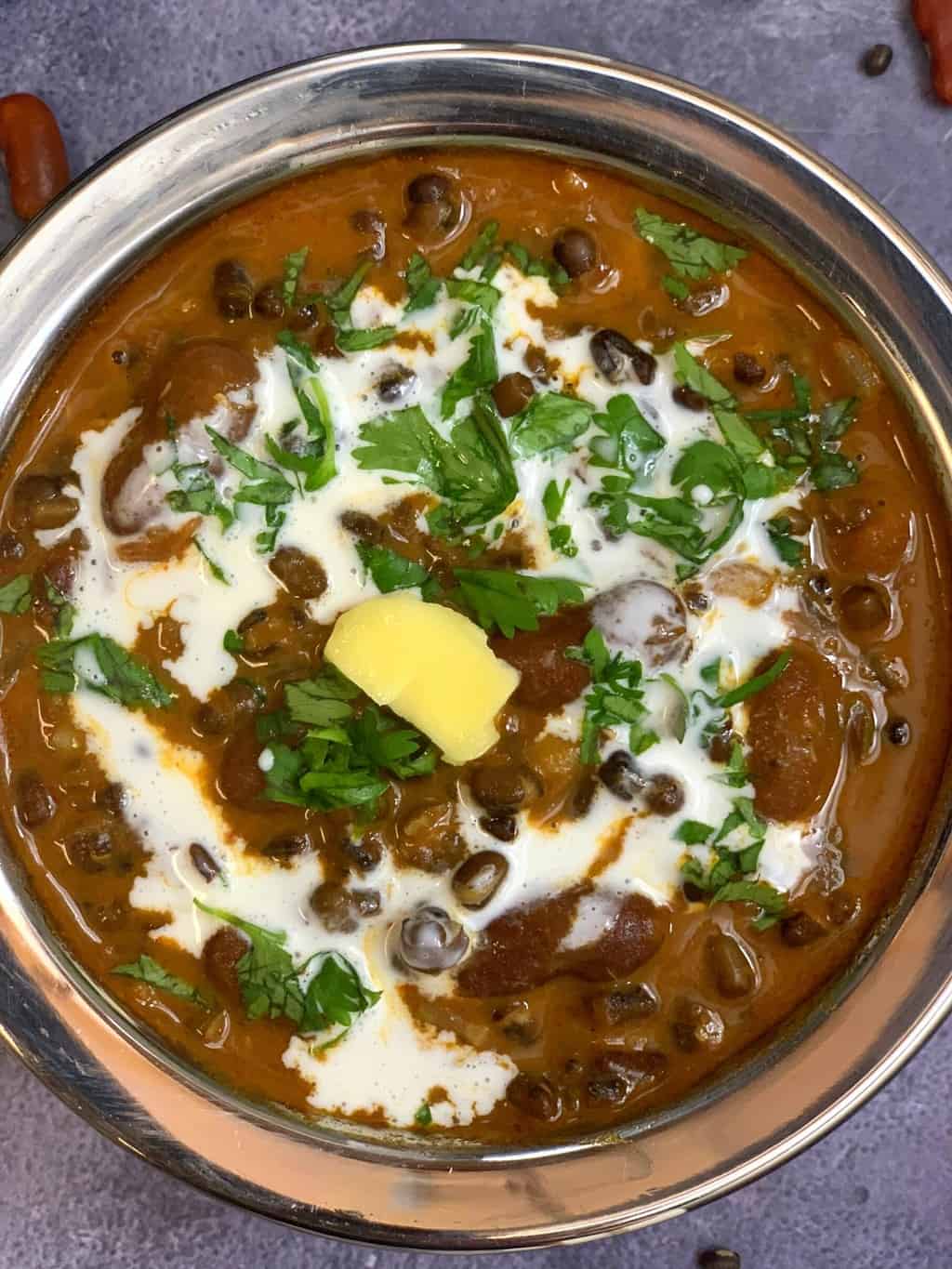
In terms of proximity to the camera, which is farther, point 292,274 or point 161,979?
point 161,979

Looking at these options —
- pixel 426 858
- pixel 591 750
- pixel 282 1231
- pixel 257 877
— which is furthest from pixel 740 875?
pixel 282 1231

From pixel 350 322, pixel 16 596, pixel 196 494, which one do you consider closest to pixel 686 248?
pixel 350 322

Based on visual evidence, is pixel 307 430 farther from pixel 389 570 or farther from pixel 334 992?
pixel 334 992

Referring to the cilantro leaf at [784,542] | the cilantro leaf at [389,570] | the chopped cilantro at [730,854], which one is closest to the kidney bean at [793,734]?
the chopped cilantro at [730,854]

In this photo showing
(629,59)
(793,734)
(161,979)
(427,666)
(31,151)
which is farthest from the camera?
(629,59)

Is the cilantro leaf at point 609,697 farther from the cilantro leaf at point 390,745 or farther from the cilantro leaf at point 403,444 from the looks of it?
the cilantro leaf at point 403,444
